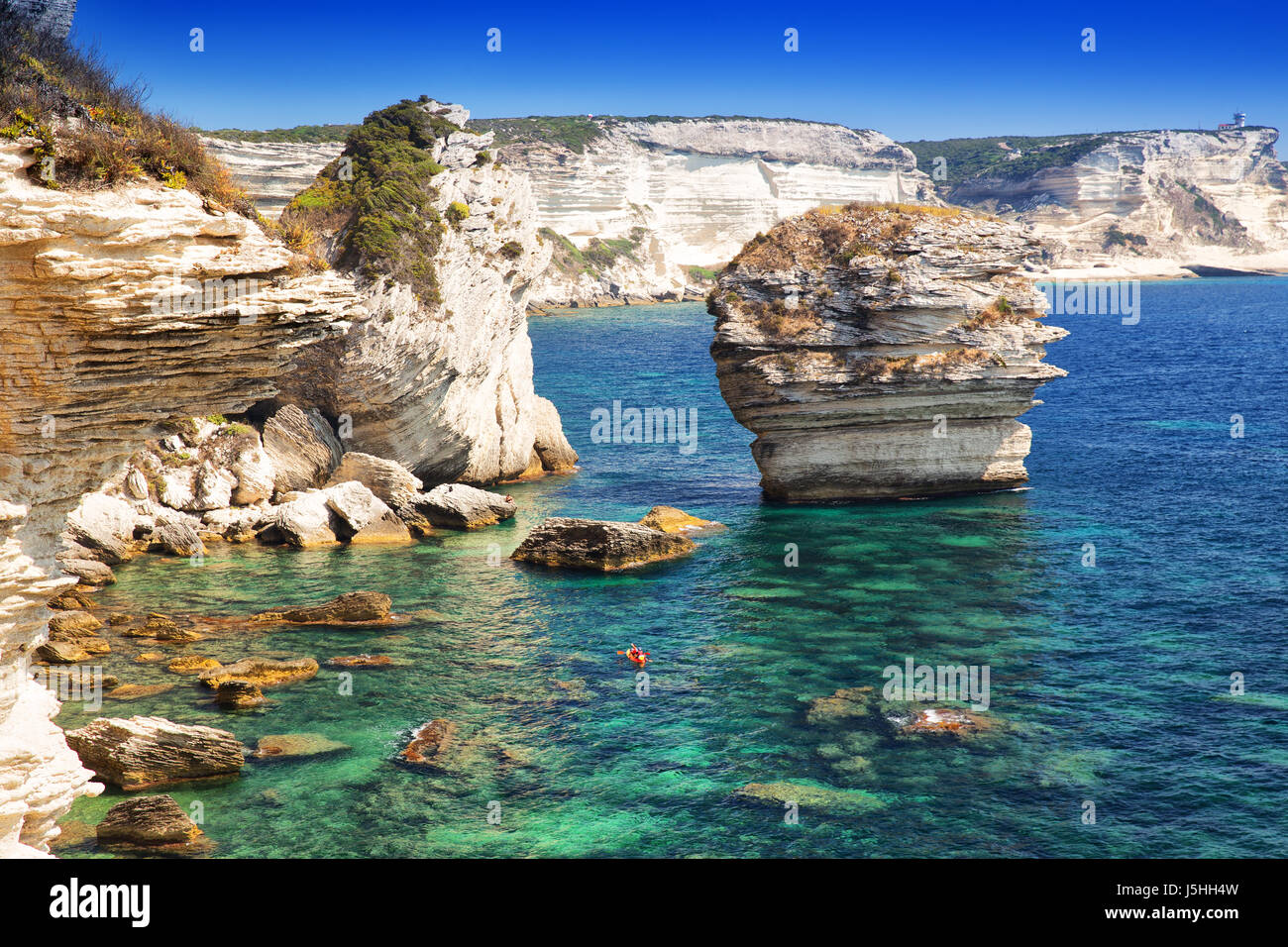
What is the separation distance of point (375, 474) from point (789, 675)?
82.5 ft


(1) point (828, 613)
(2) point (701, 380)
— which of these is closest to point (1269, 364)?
(2) point (701, 380)

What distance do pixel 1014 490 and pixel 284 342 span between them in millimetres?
43358

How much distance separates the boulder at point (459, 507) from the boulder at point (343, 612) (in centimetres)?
1278

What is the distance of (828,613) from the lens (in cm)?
3466

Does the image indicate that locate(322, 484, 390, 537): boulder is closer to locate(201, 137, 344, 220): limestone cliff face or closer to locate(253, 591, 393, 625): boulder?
locate(253, 591, 393, 625): boulder

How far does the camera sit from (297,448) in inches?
1837

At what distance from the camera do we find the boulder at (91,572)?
35781 millimetres

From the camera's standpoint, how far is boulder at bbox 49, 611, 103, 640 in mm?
30031

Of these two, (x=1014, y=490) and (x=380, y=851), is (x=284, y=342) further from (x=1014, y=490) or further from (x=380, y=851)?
(x=1014, y=490)

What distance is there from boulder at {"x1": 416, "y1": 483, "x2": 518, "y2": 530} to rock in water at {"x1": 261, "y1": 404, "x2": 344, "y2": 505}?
17.2 feet

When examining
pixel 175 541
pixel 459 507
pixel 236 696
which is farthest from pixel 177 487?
pixel 236 696

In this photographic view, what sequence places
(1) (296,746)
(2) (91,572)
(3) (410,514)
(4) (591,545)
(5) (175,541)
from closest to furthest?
(1) (296,746) < (2) (91,572) < (4) (591,545) < (5) (175,541) < (3) (410,514)

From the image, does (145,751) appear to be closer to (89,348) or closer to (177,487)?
(89,348)

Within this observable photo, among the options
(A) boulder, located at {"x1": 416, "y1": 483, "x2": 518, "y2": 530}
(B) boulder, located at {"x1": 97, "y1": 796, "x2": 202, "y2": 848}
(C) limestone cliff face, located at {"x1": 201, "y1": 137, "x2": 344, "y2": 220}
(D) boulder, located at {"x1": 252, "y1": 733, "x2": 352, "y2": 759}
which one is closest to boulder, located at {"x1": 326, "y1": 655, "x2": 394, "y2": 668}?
(D) boulder, located at {"x1": 252, "y1": 733, "x2": 352, "y2": 759}
